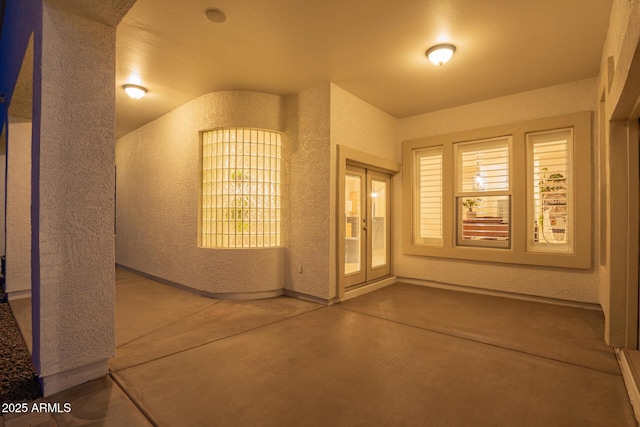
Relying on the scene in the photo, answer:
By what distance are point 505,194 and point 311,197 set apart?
274 cm

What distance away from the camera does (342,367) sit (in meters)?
2.33

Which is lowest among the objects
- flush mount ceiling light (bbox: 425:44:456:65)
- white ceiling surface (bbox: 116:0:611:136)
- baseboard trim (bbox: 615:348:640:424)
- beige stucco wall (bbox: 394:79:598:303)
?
baseboard trim (bbox: 615:348:640:424)

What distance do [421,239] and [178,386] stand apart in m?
4.27

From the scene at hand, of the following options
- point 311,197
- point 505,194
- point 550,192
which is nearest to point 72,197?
point 311,197

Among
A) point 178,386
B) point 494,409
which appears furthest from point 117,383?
point 494,409

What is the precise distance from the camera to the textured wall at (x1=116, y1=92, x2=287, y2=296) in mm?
4289

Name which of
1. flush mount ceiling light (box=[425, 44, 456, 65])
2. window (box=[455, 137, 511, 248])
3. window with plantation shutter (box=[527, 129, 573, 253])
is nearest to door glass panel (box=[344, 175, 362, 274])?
window (box=[455, 137, 511, 248])

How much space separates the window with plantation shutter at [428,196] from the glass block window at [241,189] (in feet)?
7.90

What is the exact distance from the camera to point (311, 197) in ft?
13.8

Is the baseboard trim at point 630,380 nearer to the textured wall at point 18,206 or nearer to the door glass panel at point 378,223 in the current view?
the door glass panel at point 378,223

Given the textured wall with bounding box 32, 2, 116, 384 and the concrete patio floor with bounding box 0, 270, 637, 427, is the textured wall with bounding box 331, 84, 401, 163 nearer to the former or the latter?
the concrete patio floor with bounding box 0, 270, 637, 427

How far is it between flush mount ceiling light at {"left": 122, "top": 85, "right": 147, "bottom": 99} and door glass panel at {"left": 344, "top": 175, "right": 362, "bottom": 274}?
9.98ft

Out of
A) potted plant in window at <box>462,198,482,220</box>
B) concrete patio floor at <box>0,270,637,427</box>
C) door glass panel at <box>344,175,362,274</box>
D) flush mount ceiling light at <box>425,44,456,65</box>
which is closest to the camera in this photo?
concrete patio floor at <box>0,270,637,427</box>

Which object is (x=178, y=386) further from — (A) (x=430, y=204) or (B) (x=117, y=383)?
(A) (x=430, y=204)
